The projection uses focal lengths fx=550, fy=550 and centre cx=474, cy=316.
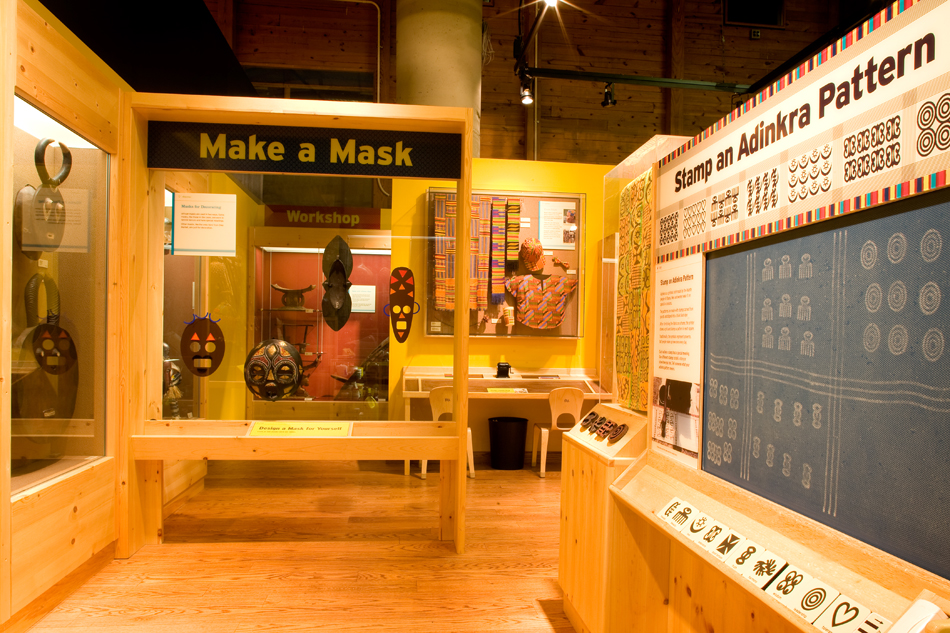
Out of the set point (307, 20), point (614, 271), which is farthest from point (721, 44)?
point (614, 271)

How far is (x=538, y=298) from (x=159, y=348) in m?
3.34

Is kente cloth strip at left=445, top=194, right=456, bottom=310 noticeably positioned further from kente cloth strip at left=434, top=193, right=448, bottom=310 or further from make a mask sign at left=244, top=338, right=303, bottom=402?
make a mask sign at left=244, top=338, right=303, bottom=402

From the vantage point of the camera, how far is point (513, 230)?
542 centimetres

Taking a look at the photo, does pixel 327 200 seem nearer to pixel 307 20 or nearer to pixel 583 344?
pixel 307 20

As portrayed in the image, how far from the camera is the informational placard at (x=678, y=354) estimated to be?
1877 mm

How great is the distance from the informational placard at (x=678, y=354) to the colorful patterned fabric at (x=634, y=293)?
0.31ft

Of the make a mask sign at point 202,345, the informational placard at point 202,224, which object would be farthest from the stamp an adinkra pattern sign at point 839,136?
the make a mask sign at point 202,345

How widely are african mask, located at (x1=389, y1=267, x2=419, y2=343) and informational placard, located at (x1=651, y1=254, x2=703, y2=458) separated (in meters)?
2.01

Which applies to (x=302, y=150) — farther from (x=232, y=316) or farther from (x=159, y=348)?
(x=159, y=348)

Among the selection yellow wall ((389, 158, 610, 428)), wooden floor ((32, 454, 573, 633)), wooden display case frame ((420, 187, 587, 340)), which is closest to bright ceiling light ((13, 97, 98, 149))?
wooden floor ((32, 454, 573, 633))

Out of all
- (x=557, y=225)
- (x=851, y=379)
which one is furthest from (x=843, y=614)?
(x=557, y=225)

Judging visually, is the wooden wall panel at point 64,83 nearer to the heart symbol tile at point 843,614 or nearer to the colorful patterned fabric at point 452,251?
the colorful patterned fabric at point 452,251

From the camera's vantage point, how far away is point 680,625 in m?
2.01

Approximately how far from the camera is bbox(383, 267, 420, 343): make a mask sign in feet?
12.4
